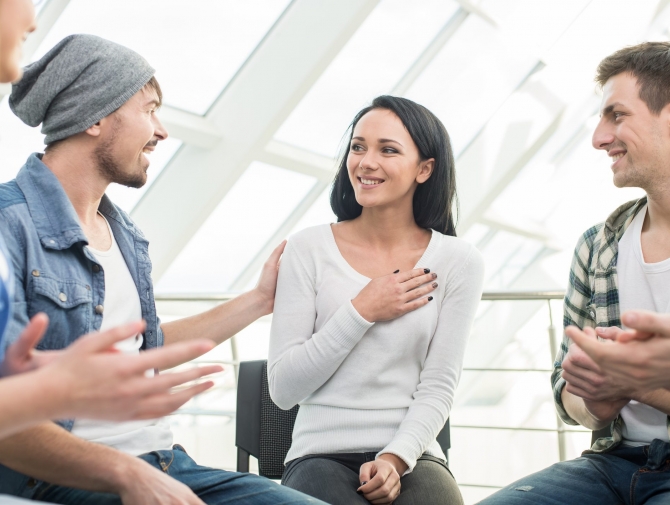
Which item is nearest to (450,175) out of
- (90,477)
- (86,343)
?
(90,477)

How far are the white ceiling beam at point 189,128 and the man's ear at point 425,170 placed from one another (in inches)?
89.9

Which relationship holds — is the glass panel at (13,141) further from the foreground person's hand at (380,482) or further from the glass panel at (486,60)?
the glass panel at (486,60)

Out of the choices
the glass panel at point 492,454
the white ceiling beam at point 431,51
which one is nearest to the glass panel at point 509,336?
the glass panel at point 492,454

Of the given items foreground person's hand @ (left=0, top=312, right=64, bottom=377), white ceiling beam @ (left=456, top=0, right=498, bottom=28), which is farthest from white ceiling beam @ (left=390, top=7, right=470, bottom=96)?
foreground person's hand @ (left=0, top=312, right=64, bottom=377)

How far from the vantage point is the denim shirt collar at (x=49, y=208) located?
5.35 feet

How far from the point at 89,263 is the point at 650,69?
4.85 ft

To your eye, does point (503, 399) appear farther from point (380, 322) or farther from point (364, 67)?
point (380, 322)

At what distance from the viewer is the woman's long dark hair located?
217 centimetres

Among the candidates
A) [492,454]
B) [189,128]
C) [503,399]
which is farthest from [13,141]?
[503,399]

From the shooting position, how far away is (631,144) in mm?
1937

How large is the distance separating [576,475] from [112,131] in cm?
142

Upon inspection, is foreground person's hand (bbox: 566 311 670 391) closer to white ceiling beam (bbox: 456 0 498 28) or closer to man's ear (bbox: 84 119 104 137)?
man's ear (bbox: 84 119 104 137)

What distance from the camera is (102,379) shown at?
0.85 meters

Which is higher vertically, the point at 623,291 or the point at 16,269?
the point at 623,291
